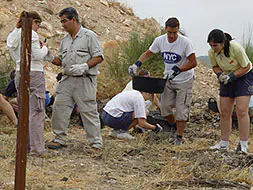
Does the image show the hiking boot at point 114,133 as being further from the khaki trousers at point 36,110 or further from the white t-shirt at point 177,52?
the khaki trousers at point 36,110

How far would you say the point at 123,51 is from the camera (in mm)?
10062

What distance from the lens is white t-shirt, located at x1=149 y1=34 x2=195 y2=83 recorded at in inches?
222

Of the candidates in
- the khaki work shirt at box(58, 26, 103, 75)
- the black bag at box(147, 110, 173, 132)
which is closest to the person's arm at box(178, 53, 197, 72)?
the khaki work shirt at box(58, 26, 103, 75)

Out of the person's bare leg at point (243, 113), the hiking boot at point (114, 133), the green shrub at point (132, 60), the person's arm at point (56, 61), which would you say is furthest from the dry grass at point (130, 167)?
the green shrub at point (132, 60)

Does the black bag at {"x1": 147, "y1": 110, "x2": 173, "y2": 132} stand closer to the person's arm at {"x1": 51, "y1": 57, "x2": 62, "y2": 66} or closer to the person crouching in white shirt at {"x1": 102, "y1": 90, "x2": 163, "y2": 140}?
the person crouching in white shirt at {"x1": 102, "y1": 90, "x2": 163, "y2": 140}

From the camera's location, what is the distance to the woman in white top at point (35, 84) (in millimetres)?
4613

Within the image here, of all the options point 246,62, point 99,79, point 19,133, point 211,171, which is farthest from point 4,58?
point 19,133

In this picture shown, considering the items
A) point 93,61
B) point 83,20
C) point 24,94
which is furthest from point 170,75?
point 83,20

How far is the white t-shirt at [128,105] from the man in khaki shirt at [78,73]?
779 mm

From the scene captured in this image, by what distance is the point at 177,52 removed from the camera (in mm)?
5688

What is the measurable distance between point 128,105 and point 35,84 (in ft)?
5.24

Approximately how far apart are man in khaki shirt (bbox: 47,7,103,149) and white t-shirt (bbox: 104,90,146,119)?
0.78m

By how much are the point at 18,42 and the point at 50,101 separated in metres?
2.71

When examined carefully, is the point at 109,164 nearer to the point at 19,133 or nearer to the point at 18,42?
the point at 18,42
